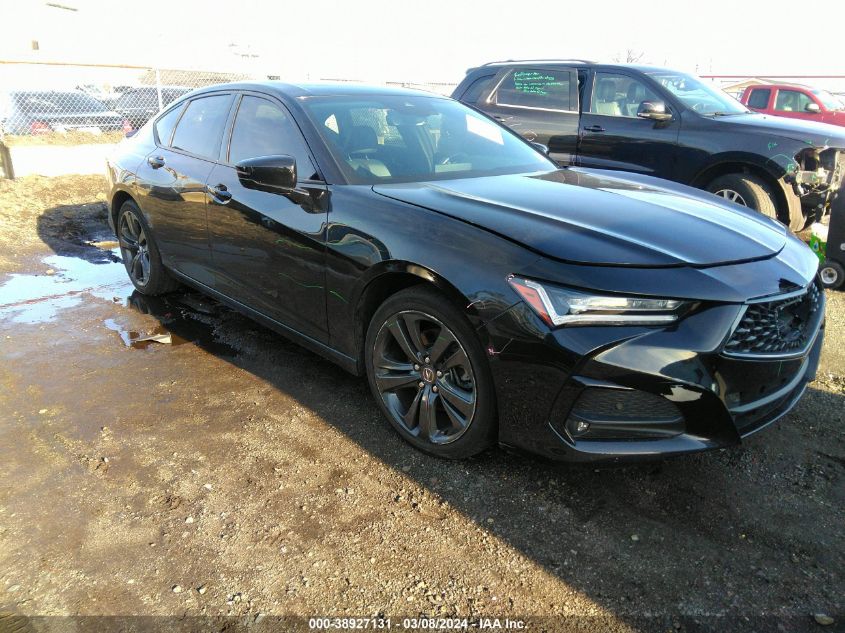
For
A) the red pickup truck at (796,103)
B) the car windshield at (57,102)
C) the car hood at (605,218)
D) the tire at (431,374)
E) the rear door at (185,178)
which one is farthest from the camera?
the red pickup truck at (796,103)

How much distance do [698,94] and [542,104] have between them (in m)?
1.68

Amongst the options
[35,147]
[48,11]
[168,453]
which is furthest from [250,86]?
[48,11]

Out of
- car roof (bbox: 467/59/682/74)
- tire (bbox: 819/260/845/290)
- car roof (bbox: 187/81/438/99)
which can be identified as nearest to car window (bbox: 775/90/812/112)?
car roof (bbox: 467/59/682/74)

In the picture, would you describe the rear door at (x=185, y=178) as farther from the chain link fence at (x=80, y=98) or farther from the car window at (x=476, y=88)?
the chain link fence at (x=80, y=98)

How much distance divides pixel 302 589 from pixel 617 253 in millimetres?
1647

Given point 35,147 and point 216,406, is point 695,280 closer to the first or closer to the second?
point 216,406

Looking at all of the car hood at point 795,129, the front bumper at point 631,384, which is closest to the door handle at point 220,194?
the front bumper at point 631,384

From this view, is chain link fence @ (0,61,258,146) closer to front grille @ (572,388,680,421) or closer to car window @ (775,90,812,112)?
front grille @ (572,388,680,421)

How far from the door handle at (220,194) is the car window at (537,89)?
4.72 metres

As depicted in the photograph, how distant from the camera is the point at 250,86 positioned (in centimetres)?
398

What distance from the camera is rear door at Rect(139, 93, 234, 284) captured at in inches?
161

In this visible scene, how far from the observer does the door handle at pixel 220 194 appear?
12.4ft

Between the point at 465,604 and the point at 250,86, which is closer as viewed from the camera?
the point at 465,604

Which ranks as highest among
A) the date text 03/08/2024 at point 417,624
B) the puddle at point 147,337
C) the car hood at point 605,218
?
the car hood at point 605,218
